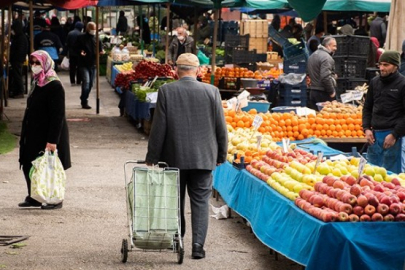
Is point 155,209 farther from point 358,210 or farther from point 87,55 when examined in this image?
point 87,55

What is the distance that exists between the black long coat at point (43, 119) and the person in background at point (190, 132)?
7.99 feet

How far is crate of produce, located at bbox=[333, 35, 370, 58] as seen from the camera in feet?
61.6

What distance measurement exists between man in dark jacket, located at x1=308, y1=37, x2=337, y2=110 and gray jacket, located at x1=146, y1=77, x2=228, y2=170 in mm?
8406

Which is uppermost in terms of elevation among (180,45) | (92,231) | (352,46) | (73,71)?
(352,46)

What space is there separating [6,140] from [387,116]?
8445 mm

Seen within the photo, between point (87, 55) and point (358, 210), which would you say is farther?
point (87, 55)

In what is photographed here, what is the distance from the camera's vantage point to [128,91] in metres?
21.1

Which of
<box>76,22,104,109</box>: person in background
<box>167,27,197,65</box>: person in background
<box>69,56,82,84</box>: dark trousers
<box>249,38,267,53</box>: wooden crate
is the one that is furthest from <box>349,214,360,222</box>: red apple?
<box>249,38,267,53</box>: wooden crate

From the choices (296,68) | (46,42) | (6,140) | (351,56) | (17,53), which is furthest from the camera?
(46,42)

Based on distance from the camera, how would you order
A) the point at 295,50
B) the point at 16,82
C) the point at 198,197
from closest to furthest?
the point at 198,197 → the point at 295,50 → the point at 16,82

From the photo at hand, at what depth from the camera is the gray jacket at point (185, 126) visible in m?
8.36

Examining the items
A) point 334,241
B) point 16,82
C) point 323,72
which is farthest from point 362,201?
point 16,82

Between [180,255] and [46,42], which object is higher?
[46,42]

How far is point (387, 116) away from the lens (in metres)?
11.3
